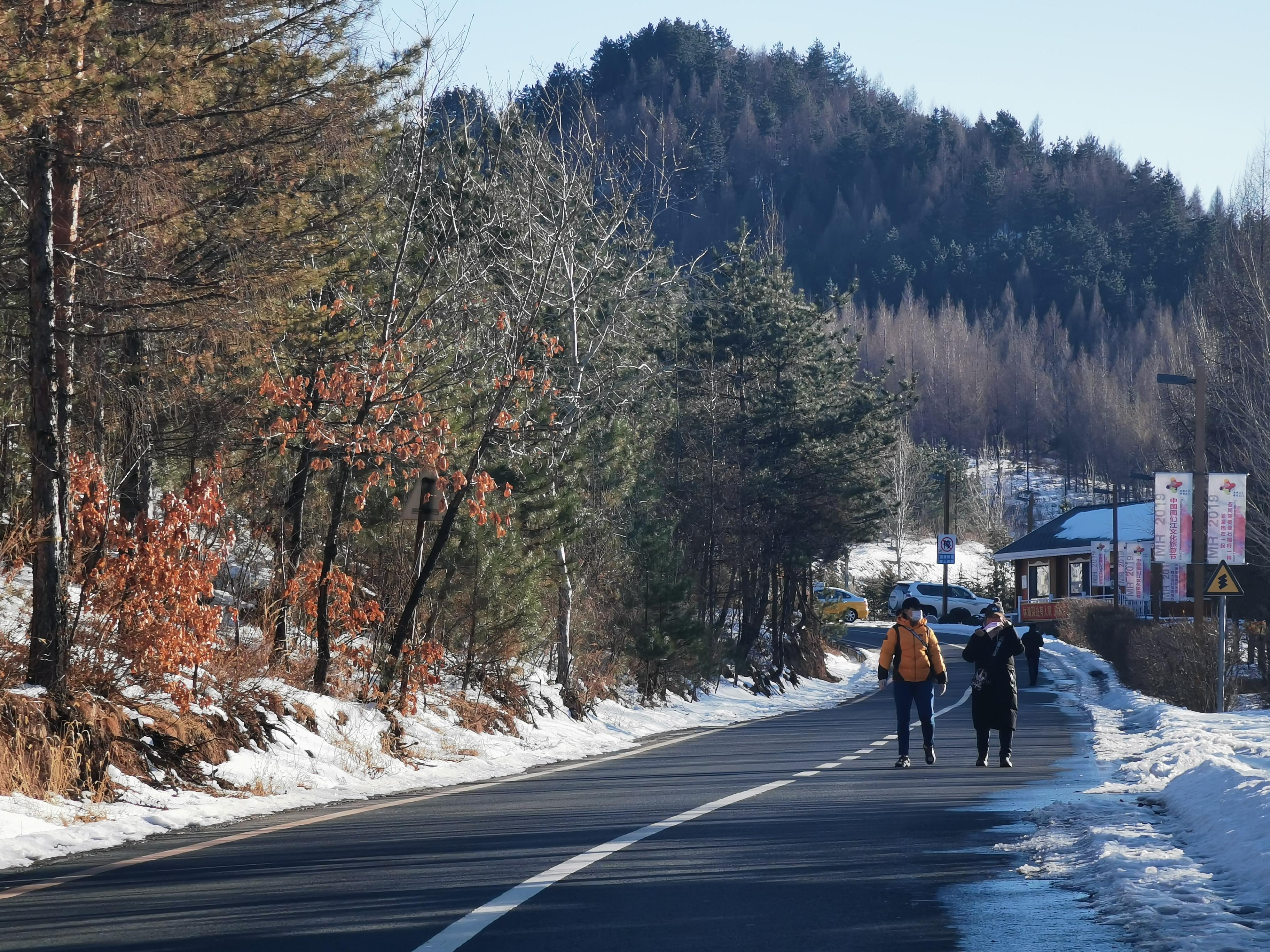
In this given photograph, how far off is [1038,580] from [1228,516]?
5132 cm

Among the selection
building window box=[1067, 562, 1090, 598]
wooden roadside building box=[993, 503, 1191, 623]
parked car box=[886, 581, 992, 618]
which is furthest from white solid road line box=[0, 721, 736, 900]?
building window box=[1067, 562, 1090, 598]

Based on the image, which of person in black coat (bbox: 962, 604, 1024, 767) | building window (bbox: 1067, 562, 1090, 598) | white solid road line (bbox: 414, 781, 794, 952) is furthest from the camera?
building window (bbox: 1067, 562, 1090, 598)

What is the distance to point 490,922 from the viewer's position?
23.0 ft

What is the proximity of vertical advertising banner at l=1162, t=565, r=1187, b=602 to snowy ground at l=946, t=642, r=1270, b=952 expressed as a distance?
41764 mm

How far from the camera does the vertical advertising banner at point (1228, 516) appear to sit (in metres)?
29.1

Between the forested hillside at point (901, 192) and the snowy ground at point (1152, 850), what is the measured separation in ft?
427

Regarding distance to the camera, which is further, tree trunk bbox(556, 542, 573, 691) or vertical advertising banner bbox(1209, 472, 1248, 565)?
vertical advertising banner bbox(1209, 472, 1248, 565)

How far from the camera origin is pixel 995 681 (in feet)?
53.0

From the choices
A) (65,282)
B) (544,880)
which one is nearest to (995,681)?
(544,880)

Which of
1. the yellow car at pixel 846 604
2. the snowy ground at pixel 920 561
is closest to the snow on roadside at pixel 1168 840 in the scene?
the yellow car at pixel 846 604

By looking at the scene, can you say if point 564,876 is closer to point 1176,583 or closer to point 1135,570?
point 1176,583

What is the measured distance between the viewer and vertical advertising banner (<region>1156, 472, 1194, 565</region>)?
3102 centimetres

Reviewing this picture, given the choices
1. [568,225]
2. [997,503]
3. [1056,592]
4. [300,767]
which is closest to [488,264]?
[568,225]

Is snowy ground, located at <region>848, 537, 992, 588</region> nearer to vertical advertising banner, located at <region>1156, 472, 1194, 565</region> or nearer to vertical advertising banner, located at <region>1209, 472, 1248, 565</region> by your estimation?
vertical advertising banner, located at <region>1156, 472, 1194, 565</region>
